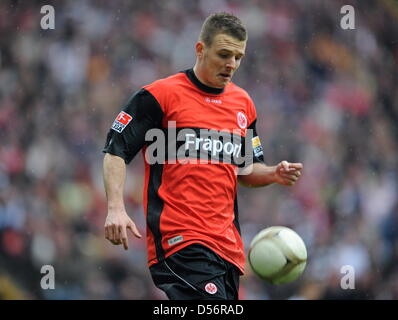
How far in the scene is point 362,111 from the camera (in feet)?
37.7

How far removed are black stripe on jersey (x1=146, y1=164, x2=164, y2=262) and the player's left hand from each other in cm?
81

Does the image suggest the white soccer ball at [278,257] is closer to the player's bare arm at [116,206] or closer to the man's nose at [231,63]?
the player's bare arm at [116,206]

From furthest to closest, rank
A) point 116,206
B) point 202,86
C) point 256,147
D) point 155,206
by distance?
point 256,147, point 202,86, point 155,206, point 116,206

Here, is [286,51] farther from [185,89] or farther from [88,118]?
[185,89]

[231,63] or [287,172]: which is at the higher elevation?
[231,63]

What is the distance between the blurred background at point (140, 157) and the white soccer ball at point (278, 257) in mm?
4851

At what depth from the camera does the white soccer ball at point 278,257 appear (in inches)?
193

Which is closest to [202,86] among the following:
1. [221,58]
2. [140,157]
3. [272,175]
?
[221,58]

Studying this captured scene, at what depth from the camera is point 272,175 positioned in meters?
5.14

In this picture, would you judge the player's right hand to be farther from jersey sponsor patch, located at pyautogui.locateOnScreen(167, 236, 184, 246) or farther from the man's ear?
the man's ear

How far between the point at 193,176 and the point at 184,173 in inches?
2.3

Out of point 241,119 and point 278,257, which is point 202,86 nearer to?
point 241,119

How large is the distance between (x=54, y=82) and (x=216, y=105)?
643cm

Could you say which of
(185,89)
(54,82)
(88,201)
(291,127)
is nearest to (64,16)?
(54,82)
